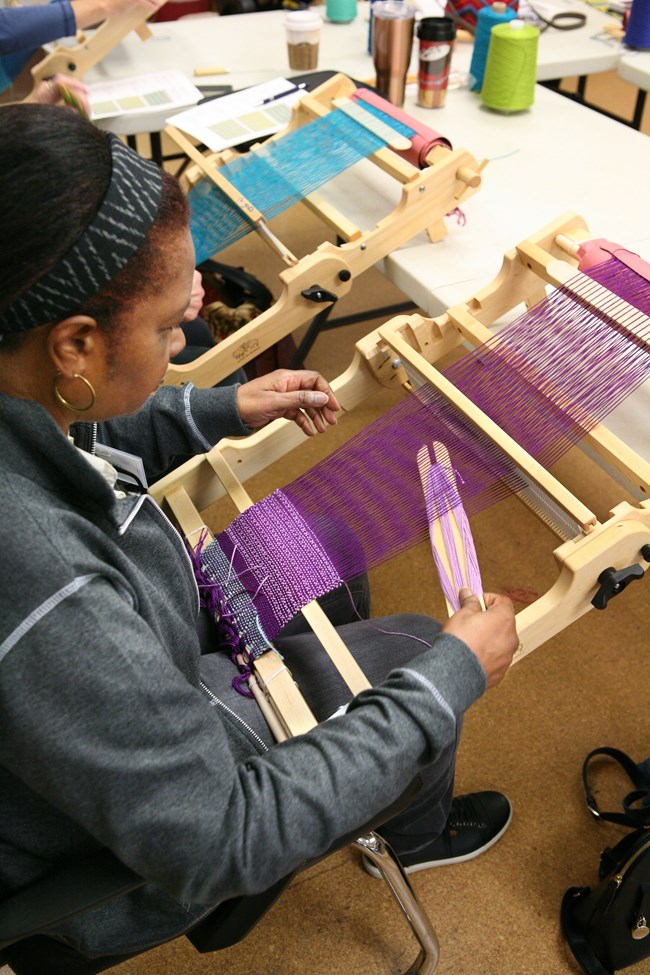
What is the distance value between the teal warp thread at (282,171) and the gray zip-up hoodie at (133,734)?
1.00 m

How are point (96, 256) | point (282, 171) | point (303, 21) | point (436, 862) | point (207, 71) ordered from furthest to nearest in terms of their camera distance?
point (207, 71) → point (303, 21) → point (282, 171) → point (436, 862) → point (96, 256)

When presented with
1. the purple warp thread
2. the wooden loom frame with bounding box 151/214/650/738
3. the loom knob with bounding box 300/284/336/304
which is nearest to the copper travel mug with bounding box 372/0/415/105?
the loom knob with bounding box 300/284/336/304

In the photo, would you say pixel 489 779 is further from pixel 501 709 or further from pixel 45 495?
pixel 45 495

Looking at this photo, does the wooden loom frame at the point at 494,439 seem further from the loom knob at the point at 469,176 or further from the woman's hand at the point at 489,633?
the loom knob at the point at 469,176

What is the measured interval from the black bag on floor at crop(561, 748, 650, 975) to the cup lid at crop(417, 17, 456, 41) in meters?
1.73

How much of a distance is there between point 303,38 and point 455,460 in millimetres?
1551

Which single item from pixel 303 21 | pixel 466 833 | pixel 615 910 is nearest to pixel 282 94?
pixel 303 21

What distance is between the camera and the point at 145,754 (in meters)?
0.66

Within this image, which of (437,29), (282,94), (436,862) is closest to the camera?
(436,862)

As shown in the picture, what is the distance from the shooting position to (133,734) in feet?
2.13

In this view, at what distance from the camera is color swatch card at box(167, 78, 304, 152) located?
1.86 metres

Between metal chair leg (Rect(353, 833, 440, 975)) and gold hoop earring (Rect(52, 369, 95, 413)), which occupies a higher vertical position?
gold hoop earring (Rect(52, 369, 95, 413))

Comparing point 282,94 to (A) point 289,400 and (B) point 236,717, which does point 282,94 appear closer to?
(A) point 289,400

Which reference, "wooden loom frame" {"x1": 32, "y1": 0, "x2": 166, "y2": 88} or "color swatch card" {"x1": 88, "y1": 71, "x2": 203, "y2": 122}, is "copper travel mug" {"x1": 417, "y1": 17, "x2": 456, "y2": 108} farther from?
"wooden loom frame" {"x1": 32, "y1": 0, "x2": 166, "y2": 88}
